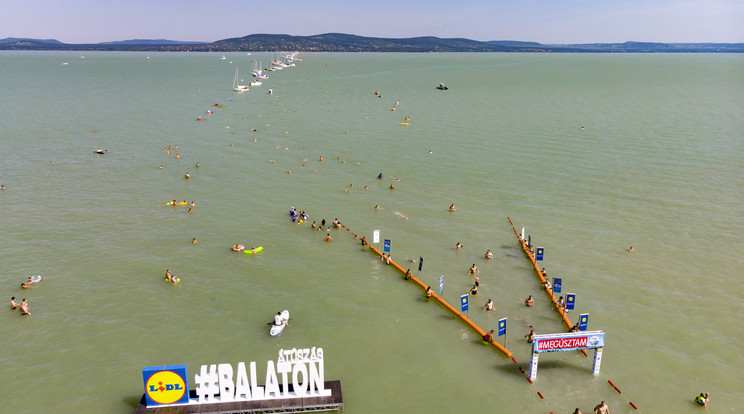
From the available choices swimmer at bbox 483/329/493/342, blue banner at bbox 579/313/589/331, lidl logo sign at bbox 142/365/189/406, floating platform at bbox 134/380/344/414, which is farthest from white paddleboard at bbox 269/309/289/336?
blue banner at bbox 579/313/589/331

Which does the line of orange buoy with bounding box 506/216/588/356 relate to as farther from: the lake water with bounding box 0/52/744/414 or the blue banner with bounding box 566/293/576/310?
the blue banner with bounding box 566/293/576/310

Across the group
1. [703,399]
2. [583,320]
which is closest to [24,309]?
[583,320]

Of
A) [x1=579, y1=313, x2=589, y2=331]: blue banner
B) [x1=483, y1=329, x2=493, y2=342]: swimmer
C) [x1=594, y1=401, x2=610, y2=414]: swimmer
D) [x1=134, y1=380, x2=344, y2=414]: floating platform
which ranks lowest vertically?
[x1=134, y1=380, x2=344, y2=414]: floating platform

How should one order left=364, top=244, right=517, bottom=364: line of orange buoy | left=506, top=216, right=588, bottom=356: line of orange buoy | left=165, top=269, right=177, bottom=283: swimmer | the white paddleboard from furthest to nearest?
left=165, top=269, right=177, bottom=283: swimmer → left=506, top=216, right=588, bottom=356: line of orange buoy → the white paddleboard → left=364, top=244, right=517, bottom=364: line of orange buoy

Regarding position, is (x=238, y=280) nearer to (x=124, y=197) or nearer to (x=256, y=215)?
(x=256, y=215)

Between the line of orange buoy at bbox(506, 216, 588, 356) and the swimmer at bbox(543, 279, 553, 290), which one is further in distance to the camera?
the swimmer at bbox(543, 279, 553, 290)

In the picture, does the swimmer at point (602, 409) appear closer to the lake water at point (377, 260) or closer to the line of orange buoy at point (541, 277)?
the lake water at point (377, 260)

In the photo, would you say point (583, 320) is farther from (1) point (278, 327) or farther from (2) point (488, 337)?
(1) point (278, 327)
